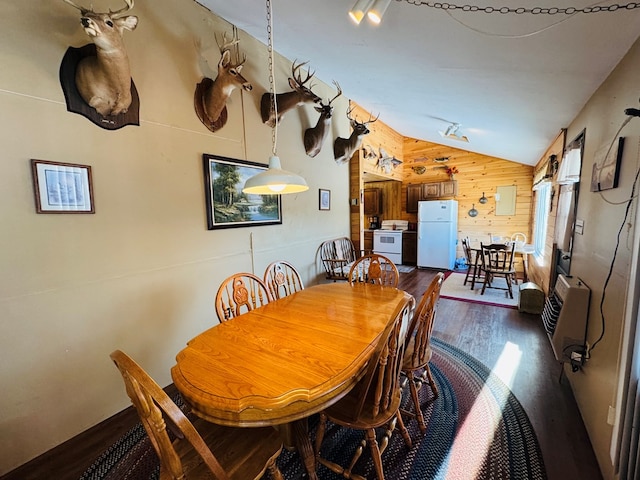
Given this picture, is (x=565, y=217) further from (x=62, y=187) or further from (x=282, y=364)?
(x=62, y=187)

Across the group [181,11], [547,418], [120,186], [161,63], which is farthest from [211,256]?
[547,418]

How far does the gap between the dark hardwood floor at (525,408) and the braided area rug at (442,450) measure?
8cm

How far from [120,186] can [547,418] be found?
325 centimetres

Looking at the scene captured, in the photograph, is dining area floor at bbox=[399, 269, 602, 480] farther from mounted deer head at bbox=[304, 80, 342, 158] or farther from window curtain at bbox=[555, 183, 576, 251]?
mounted deer head at bbox=[304, 80, 342, 158]

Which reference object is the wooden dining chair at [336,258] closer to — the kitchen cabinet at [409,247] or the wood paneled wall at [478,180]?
the kitchen cabinet at [409,247]

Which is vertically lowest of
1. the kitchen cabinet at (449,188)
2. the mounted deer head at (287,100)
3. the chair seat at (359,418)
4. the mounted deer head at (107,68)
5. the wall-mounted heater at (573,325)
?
the chair seat at (359,418)

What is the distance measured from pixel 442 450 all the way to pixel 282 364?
3.84 ft

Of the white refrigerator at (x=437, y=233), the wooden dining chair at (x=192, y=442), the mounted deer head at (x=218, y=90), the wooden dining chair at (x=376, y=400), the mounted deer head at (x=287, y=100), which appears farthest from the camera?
the white refrigerator at (x=437, y=233)

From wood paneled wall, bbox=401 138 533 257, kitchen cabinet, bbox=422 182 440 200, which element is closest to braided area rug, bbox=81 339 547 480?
wood paneled wall, bbox=401 138 533 257

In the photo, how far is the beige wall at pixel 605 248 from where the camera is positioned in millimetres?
1358

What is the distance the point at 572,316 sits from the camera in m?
1.86

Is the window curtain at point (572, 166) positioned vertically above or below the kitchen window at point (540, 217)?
above

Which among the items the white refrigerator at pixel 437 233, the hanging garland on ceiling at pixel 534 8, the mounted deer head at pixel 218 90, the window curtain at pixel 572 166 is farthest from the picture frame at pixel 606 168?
the white refrigerator at pixel 437 233

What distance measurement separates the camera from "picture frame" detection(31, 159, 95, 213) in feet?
5.01
